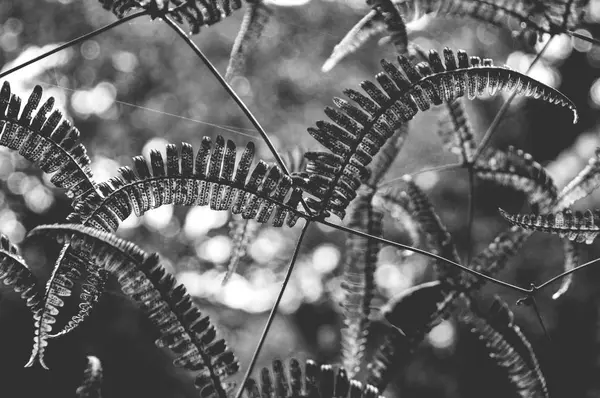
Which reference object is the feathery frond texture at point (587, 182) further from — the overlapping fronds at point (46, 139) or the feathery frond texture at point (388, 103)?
the overlapping fronds at point (46, 139)

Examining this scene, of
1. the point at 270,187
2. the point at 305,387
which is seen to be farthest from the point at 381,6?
the point at 305,387

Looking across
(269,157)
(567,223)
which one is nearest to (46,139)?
(567,223)

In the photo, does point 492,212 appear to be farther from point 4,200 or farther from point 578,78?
point 4,200

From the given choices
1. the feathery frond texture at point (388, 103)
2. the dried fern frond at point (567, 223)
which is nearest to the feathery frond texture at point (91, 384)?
the feathery frond texture at point (388, 103)

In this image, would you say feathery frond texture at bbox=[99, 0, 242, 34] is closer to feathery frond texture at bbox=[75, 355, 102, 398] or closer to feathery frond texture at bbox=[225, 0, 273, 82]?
feathery frond texture at bbox=[225, 0, 273, 82]

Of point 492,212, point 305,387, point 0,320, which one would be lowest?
point 305,387

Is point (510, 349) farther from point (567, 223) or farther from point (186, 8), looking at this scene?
point (186, 8)
